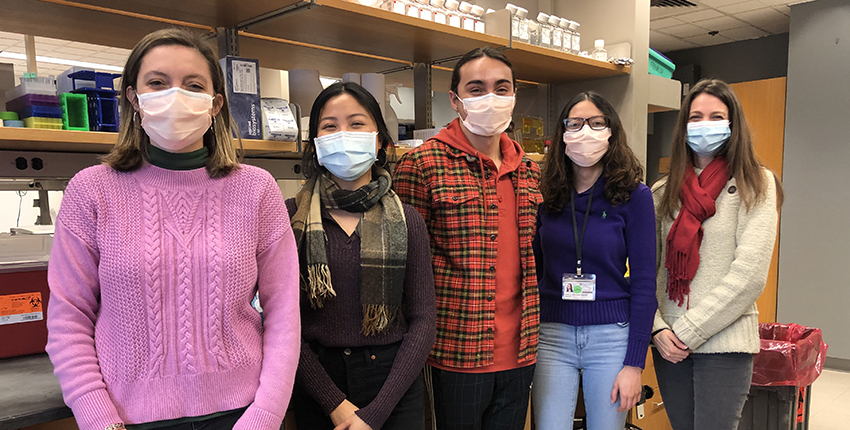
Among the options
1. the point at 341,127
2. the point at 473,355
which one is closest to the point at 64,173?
the point at 341,127

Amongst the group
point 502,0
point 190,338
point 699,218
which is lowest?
point 190,338

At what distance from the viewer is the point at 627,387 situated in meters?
1.63

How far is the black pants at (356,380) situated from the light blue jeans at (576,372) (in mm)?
551

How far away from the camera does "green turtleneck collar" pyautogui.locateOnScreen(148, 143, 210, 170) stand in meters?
1.12

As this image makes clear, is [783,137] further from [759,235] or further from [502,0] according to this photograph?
[759,235]

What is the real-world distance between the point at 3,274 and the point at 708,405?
2117 mm

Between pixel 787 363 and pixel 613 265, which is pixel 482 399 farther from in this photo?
pixel 787 363

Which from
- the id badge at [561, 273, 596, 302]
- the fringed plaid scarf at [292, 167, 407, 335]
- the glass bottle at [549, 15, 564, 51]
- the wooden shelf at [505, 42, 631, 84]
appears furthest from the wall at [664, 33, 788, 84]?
the fringed plaid scarf at [292, 167, 407, 335]

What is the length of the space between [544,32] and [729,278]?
5.05ft

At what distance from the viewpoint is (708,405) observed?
1.75 metres

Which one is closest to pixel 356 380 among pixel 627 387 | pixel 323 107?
pixel 323 107

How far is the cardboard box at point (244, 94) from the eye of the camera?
1740 mm

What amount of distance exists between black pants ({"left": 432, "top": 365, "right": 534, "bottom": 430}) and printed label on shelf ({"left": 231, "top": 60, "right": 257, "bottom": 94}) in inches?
41.8

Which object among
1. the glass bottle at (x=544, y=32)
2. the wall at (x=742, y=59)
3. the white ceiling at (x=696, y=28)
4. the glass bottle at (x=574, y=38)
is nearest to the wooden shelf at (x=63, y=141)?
the glass bottle at (x=544, y=32)
